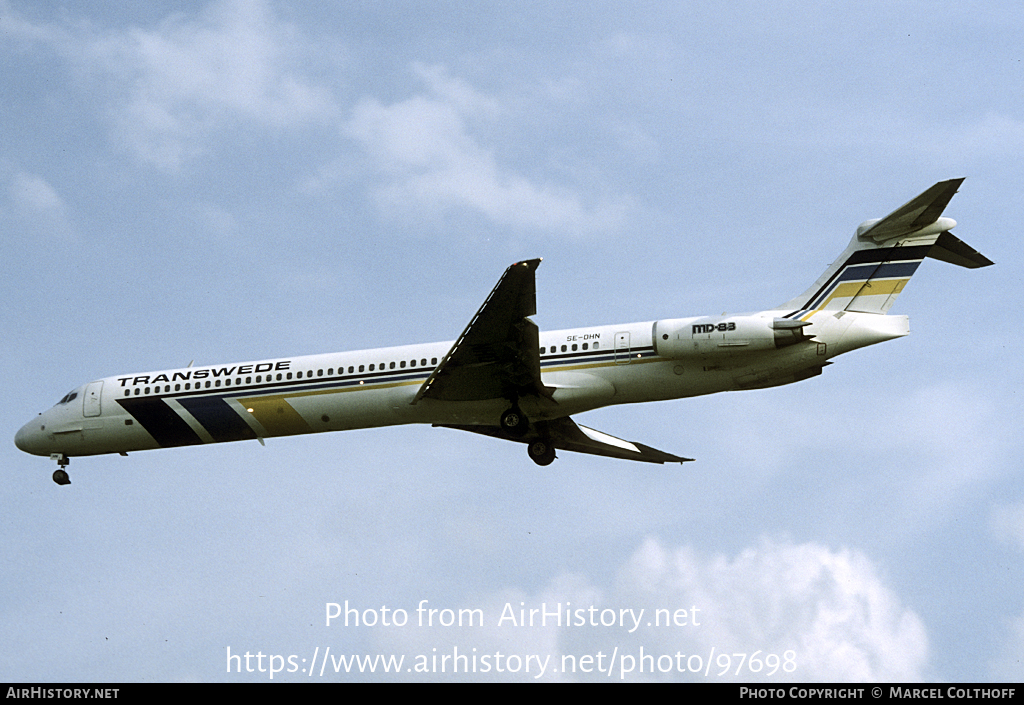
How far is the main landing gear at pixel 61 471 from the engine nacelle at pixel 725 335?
1442cm

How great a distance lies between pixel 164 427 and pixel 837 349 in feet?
48.9

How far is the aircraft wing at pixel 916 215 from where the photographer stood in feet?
69.1

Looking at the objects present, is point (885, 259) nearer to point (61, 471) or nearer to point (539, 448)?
point (539, 448)

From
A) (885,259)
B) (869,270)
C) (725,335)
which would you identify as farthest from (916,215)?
(725,335)

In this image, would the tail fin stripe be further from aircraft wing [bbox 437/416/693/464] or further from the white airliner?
aircraft wing [bbox 437/416/693/464]

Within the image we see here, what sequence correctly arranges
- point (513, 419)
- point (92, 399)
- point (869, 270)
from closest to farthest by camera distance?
point (869, 270) → point (513, 419) → point (92, 399)

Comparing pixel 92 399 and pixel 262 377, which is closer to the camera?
pixel 262 377

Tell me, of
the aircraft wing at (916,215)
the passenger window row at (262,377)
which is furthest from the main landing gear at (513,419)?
the aircraft wing at (916,215)

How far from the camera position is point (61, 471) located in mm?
26594

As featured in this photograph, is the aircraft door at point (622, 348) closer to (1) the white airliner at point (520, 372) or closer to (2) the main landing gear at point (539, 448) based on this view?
(1) the white airliner at point (520, 372)

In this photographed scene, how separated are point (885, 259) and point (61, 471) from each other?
752 inches

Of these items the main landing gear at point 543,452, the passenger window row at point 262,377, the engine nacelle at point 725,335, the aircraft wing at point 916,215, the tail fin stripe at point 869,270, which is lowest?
the main landing gear at point 543,452
